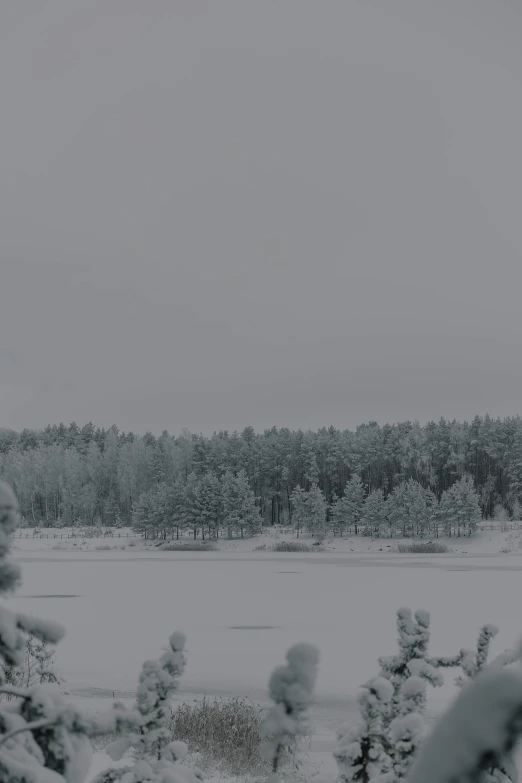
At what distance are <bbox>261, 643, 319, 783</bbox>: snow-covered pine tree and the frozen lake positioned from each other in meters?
6.83

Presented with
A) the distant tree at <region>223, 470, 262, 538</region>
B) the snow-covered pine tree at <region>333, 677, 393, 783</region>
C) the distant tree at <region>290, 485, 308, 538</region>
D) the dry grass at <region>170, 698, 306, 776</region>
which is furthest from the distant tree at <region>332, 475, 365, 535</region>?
the snow-covered pine tree at <region>333, 677, 393, 783</region>

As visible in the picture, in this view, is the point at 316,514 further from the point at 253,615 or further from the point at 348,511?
the point at 253,615

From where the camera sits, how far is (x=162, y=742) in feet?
10.3

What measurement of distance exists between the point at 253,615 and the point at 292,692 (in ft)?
77.4

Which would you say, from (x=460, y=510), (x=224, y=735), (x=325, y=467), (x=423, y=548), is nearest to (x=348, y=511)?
(x=460, y=510)

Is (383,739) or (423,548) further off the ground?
(383,739)

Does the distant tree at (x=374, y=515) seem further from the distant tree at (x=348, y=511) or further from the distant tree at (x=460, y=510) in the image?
the distant tree at (x=460, y=510)

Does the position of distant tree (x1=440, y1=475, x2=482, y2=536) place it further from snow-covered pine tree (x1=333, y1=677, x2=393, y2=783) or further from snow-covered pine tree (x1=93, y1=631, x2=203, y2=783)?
snow-covered pine tree (x1=93, y1=631, x2=203, y2=783)

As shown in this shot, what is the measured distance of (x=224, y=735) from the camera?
10484 millimetres

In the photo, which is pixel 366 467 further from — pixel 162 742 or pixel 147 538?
pixel 162 742

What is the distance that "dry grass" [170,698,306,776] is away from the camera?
979cm

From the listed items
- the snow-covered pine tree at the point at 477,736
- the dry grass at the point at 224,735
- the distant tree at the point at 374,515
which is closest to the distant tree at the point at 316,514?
the distant tree at the point at 374,515

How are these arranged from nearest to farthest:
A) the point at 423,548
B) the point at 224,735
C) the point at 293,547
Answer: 1. the point at 224,735
2. the point at 423,548
3. the point at 293,547

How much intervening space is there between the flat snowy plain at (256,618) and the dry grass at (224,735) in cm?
83
